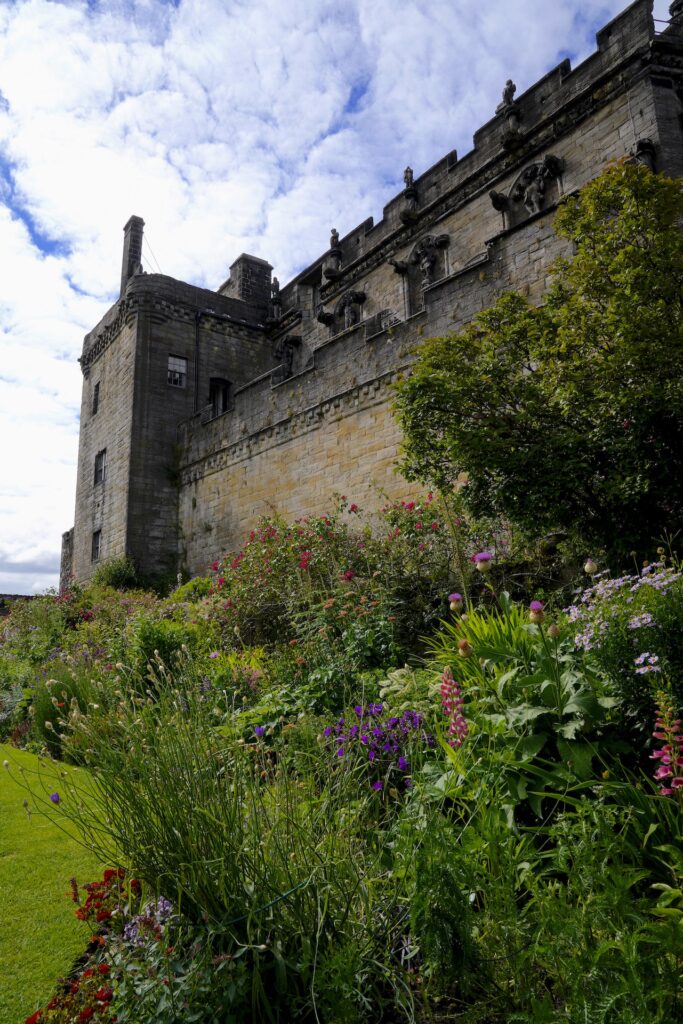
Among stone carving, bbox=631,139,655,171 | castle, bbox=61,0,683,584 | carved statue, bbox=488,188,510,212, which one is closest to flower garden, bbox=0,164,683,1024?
A: castle, bbox=61,0,683,584

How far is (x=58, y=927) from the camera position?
2705 millimetres

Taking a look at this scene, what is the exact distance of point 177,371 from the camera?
20.5 meters

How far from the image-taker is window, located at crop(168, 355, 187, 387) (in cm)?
2036

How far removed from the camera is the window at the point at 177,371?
20359mm

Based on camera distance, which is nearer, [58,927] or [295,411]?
[58,927]

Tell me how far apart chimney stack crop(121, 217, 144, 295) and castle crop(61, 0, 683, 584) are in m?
0.06

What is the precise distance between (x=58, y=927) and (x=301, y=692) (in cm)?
270

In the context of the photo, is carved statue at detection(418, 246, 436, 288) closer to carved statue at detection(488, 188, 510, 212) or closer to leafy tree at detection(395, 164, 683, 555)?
carved statue at detection(488, 188, 510, 212)

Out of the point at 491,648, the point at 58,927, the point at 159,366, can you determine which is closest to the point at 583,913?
the point at 491,648

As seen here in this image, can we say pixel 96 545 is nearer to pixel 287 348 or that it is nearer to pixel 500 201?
pixel 287 348

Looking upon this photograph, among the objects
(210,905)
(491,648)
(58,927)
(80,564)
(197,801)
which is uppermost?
(80,564)

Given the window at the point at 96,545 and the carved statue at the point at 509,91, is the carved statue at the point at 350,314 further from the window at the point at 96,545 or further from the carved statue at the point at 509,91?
the window at the point at 96,545

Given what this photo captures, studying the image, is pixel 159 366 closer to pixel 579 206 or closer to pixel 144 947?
pixel 579 206

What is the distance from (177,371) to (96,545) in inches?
246
